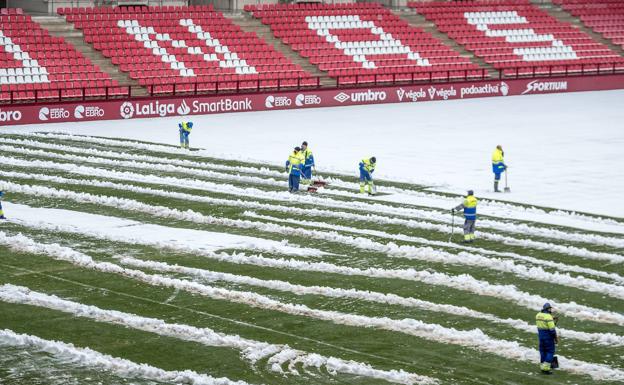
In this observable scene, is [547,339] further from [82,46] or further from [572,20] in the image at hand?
[572,20]

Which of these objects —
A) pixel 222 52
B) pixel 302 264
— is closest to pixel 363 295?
pixel 302 264

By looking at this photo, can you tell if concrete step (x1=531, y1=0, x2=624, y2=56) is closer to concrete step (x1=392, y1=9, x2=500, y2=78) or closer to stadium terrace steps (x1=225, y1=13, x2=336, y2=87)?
concrete step (x1=392, y1=9, x2=500, y2=78)

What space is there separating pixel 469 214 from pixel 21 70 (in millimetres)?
29937

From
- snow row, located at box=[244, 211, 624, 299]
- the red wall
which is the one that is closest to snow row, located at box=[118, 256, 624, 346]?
snow row, located at box=[244, 211, 624, 299]

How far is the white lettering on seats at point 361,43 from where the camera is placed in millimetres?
59250

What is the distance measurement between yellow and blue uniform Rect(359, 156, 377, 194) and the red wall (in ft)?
65.5

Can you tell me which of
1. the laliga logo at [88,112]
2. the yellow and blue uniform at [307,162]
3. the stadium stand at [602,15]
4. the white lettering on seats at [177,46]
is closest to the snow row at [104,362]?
the yellow and blue uniform at [307,162]

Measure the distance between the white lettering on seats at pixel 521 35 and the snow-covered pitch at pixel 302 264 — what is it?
2465 centimetres

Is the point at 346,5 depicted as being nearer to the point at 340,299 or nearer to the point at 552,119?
the point at 552,119

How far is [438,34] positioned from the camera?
64.1m

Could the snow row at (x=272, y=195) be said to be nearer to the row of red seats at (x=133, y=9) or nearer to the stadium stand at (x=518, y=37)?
the row of red seats at (x=133, y=9)

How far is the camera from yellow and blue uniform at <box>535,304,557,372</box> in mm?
15508

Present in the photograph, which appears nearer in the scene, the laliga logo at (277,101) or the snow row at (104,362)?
the snow row at (104,362)

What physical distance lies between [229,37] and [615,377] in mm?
43649
